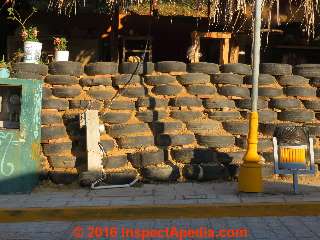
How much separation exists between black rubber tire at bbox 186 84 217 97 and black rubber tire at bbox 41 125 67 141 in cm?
255

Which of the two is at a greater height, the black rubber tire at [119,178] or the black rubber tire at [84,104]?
the black rubber tire at [84,104]

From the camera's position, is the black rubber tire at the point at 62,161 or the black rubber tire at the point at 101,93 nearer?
the black rubber tire at the point at 62,161

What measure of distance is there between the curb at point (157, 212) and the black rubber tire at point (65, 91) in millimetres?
2874

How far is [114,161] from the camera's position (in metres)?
8.59

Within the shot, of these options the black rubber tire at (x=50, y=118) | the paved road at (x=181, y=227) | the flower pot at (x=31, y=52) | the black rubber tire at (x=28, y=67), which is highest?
the flower pot at (x=31, y=52)

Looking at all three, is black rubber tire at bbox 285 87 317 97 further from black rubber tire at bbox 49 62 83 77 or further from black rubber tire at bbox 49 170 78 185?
black rubber tire at bbox 49 170 78 185

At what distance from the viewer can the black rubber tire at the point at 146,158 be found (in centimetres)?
863

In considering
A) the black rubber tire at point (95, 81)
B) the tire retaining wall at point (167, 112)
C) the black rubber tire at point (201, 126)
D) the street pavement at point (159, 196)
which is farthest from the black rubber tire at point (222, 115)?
the black rubber tire at point (95, 81)

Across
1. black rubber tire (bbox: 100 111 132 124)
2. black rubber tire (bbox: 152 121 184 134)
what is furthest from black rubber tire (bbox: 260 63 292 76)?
black rubber tire (bbox: 100 111 132 124)

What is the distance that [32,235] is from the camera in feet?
19.2

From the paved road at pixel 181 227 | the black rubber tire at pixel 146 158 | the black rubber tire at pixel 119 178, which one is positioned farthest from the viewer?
the black rubber tire at pixel 146 158

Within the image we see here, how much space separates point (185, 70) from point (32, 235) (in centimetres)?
479

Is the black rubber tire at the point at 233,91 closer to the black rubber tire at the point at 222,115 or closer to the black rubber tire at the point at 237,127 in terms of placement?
the black rubber tire at the point at 222,115

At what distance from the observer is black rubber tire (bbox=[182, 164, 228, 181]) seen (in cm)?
866
